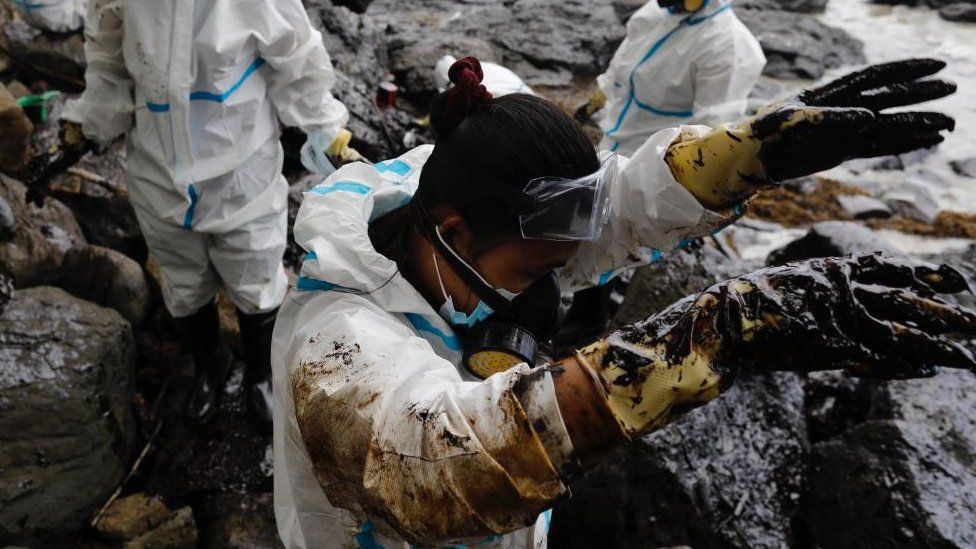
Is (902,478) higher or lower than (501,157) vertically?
lower

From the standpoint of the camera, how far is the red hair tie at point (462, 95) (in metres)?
1.40

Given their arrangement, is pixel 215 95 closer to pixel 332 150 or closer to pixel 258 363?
pixel 332 150

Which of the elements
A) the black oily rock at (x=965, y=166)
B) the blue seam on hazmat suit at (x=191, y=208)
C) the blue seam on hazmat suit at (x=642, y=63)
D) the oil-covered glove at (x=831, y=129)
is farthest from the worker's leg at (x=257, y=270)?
the black oily rock at (x=965, y=166)

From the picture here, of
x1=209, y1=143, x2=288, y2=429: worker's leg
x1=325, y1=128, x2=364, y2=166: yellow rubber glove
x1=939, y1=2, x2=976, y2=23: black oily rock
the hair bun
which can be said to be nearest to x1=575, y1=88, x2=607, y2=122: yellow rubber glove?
x1=325, y1=128, x2=364, y2=166: yellow rubber glove

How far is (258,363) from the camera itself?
10.6 ft

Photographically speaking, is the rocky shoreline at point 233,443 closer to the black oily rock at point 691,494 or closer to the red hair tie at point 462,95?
the black oily rock at point 691,494

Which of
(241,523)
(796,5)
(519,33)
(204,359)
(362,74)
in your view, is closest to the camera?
(241,523)

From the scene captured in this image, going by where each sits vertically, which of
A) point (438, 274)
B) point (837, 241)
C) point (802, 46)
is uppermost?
point (438, 274)

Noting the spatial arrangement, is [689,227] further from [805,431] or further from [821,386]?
[821,386]

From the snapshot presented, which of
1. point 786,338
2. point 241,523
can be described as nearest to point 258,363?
point 241,523

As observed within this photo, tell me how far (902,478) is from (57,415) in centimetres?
359

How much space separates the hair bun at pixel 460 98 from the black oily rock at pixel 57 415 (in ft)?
7.55

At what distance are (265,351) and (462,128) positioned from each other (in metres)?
2.27

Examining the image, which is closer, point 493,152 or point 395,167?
point 493,152
